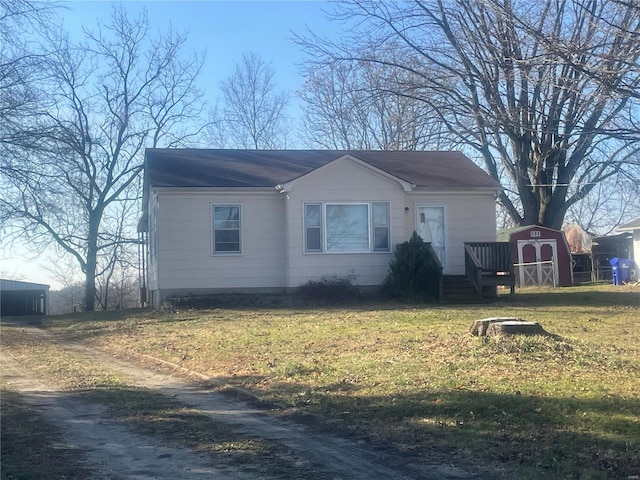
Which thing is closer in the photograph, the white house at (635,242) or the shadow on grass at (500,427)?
the shadow on grass at (500,427)

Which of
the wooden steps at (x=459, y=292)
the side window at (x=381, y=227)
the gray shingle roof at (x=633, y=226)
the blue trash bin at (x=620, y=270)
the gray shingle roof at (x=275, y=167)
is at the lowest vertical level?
the wooden steps at (x=459, y=292)

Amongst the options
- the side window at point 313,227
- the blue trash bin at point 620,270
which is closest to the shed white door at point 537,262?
the blue trash bin at point 620,270

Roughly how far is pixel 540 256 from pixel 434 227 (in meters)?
11.6

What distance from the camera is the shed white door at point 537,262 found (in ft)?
103

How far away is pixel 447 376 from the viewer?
8.77 meters

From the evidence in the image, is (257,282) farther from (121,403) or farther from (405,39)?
(121,403)

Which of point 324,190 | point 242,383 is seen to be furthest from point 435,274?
point 242,383

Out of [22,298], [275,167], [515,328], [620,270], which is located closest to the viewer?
[515,328]

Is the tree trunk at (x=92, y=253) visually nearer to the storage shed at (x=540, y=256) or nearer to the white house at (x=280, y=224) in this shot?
the white house at (x=280, y=224)

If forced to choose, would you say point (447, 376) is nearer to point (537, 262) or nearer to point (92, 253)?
point (537, 262)

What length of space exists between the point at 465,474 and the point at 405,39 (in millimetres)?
17600

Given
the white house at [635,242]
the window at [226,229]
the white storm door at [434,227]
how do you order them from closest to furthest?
the window at [226,229]
the white storm door at [434,227]
the white house at [635,242]

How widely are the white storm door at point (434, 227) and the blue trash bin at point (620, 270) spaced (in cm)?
1259

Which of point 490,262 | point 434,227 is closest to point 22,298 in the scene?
point 434,227
